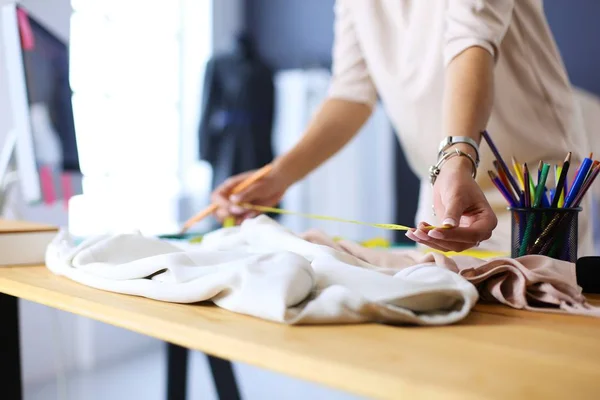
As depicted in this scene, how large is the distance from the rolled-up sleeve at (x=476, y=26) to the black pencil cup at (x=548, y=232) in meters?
0.27

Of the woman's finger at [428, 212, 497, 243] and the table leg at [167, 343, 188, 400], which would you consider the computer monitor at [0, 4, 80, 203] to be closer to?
the table leg at [167, 343, 188, 400]

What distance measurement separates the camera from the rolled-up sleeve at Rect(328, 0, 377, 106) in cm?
130

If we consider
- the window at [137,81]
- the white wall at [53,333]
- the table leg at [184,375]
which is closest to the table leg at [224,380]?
the table leg at [184,375]

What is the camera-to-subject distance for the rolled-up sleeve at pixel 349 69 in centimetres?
130

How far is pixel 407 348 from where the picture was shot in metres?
0.44

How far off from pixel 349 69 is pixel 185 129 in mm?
2540

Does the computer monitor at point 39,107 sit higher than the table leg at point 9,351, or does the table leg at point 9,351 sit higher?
the computer monitor at point 39,107

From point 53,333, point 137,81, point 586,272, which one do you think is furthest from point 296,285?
point 137,81

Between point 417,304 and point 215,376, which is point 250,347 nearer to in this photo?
point 417,304

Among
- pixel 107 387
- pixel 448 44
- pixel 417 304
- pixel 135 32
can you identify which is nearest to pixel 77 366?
pixel 107 387

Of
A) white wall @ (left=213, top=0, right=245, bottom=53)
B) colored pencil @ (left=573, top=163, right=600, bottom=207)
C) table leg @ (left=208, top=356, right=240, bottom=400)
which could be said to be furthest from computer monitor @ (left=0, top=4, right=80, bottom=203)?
white wall @ (left=213, top=0, right=245, bottom=53)

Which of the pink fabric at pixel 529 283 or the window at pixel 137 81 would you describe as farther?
the window at pixel 137 81

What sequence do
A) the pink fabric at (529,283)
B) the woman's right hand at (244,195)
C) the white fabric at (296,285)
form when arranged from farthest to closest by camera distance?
the woman's right hand at (244,195)
the pink fabric at (529,283)
the white fabric at (296,285)

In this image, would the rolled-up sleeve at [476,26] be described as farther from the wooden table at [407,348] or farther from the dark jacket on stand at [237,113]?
the dark jacket on stand at [237,113]
